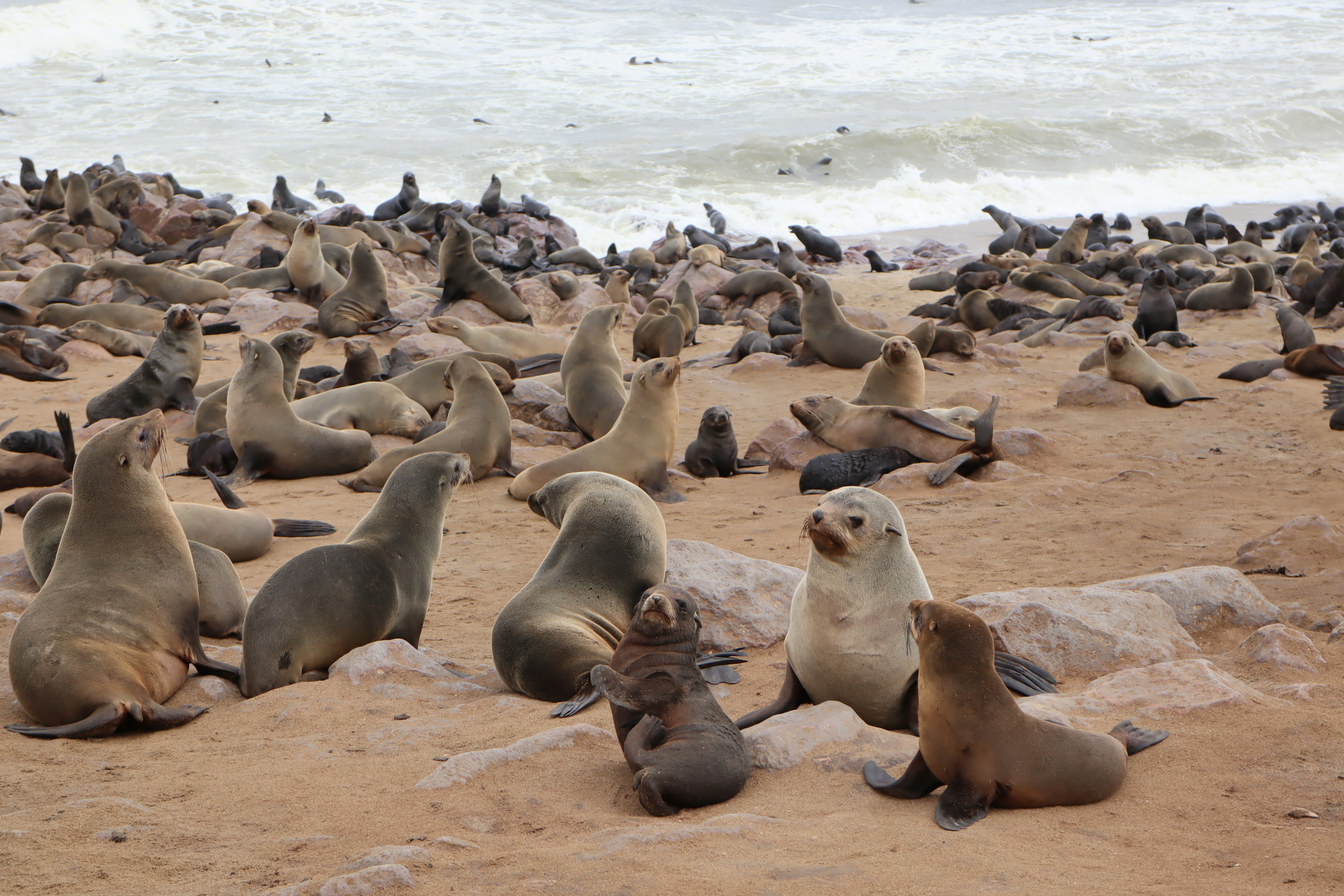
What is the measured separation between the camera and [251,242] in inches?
613

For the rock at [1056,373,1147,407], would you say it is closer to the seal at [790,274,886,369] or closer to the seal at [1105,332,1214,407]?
the seal at [1105,332,1214,407]

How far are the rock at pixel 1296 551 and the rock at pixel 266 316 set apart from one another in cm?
938

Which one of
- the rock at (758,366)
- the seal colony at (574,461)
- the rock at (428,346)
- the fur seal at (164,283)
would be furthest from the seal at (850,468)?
the fur seal at (164,283)

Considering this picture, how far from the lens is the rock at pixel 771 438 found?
8305 millimetres

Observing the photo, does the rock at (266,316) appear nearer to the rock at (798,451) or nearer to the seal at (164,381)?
the seal at (164,381)

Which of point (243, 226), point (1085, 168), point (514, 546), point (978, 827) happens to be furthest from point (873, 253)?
point (978, 827)

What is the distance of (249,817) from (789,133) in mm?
29056

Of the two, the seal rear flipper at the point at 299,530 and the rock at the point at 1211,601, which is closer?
the rock at the point at 1211,601

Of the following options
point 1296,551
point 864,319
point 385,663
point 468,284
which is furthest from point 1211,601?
point 468,284

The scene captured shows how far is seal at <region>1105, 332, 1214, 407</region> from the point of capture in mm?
9133

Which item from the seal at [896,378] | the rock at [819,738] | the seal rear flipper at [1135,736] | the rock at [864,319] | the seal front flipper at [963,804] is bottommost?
the rock at [864,319]

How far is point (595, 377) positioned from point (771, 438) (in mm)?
1443

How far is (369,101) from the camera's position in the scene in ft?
111

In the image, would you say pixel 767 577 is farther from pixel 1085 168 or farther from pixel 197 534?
pixel 1085 168
